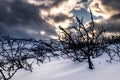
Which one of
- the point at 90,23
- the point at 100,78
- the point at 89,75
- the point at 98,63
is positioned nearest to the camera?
the point at 100,78

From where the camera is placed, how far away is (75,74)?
24.0 ft

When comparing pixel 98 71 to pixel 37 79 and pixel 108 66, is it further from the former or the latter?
pixel 37 79

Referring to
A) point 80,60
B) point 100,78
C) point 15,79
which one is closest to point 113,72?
point 100,78

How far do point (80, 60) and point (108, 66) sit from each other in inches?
67.1

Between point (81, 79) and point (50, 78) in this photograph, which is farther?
point (50, 78)

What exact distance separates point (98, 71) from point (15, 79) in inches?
133

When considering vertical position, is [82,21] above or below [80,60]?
above

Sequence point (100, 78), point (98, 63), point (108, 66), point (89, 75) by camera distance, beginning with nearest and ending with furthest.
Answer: point (100, 78)
point (89, 75)
point (108, 66)
point (98, 63)

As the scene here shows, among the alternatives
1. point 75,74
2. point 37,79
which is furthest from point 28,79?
point 75,74

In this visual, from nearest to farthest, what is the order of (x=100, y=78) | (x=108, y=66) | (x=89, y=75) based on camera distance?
(x=100, y=78), (x=89, y=75), (x=108, y=66)

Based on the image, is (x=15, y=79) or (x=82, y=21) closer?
(x=82, y=21)

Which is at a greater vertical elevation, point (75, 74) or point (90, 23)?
point (90, 23)

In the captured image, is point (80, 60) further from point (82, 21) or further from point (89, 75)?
point (89, 75)

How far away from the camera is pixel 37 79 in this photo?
8086 millimetres
